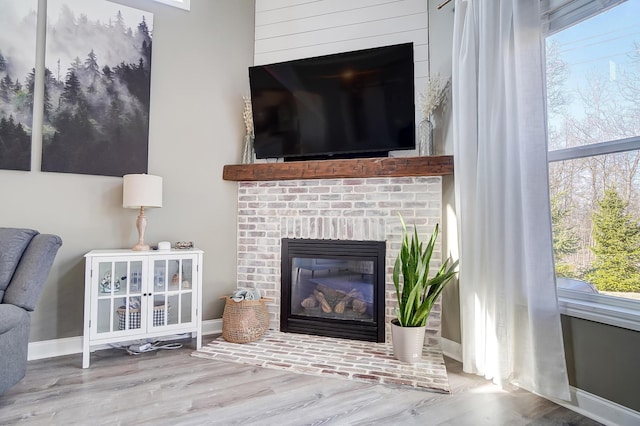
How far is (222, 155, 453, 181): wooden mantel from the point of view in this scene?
106 inches

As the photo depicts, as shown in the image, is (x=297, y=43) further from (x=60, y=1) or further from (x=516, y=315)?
(x=516, y=315)

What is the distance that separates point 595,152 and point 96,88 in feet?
10.9

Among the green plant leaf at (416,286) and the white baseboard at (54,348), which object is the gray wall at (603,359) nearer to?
the green plant leaf at (416,286)

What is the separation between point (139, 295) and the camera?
2506 millimetres

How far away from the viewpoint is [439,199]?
9.15 ft

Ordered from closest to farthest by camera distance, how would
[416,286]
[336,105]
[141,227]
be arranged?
[416,286] → [141,227] → [336,105]

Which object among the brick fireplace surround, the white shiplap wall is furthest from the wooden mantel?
the white shiplap wall

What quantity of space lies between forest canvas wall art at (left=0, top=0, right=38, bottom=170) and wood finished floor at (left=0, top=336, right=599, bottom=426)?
57.1 inches

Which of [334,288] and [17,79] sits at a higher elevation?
[17,79]

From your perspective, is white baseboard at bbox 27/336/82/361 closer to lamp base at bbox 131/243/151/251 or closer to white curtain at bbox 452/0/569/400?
lamp base at bbox 131/243/151/251

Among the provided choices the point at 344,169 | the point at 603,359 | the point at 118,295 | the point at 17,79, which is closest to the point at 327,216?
→ the point at 344,169

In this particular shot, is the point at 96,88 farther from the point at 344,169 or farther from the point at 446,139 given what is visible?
the point at 446,139

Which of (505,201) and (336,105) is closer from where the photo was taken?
(505,201)

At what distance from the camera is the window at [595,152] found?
1767mm
